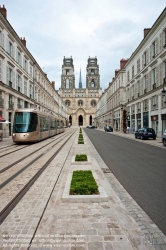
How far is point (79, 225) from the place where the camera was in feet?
10.4

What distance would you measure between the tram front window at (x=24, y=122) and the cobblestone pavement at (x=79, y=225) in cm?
1106

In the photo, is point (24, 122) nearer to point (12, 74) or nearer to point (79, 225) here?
point (12, 74)

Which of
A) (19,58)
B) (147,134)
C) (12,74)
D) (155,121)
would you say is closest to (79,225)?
(147,134)

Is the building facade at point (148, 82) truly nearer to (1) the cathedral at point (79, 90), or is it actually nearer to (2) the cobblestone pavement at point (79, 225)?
(2) the cobblestone pavement at point (79, 225)

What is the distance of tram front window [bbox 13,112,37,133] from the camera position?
1505 centimetres

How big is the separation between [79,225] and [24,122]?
13020 mm

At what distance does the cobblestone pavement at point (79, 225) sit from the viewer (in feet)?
8.89

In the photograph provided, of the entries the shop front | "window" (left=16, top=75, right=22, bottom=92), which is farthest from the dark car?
"window" (left=16, top=75, right=22, bottom=92)

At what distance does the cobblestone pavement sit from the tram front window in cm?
1106

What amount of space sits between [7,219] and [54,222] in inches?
35.4

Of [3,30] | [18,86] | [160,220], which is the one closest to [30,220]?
[160,220]

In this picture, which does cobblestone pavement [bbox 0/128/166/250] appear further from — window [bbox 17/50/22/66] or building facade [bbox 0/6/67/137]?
window [bbox 17/50/22/66]

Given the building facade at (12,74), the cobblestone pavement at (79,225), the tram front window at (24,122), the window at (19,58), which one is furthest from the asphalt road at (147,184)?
the window at (19,58)

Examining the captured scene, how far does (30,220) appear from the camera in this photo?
3334mm
